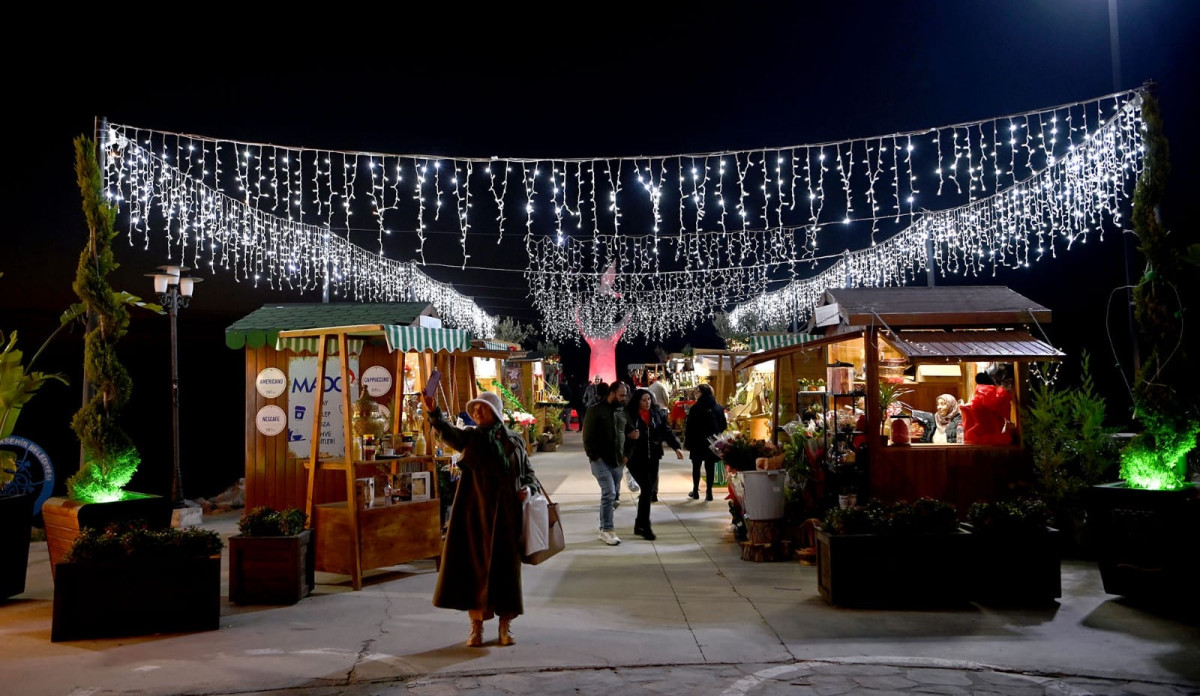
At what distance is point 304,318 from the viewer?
29.3 ft

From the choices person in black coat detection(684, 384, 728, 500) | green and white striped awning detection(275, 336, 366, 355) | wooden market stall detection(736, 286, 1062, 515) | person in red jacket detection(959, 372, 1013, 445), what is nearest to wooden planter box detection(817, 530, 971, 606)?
wooden market stall detection(736, 286, 1062, 515)

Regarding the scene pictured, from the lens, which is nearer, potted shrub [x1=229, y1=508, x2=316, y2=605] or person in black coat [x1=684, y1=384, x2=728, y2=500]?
potted shrub [x1=229, y1=508, x2=316, y2=605]

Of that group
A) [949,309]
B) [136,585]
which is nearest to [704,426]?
[949,309]

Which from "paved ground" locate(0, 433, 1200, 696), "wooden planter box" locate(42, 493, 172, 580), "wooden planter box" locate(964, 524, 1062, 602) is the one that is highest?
"wooden planter box" locate(42, 493, 172, 580)

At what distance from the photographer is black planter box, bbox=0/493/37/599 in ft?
19.4

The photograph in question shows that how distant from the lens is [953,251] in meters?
15.9

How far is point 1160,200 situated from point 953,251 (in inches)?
401

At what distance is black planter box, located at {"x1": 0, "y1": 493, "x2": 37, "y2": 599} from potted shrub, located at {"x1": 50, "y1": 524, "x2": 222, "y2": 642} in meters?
1.30

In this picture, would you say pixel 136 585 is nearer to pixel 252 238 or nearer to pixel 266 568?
pixel 266 568

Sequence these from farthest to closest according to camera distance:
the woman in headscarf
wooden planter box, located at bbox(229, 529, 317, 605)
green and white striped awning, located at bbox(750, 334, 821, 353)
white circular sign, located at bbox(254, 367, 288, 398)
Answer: green and white striped awning, located at bbox(750, 334, 821, 353), white circular sign, located at bbox(254, 367, 288, 398), the woman in headscarf, wooden planter box, located at bbox(229, 529, 317, 605)

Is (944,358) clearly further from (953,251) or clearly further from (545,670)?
(953,251)

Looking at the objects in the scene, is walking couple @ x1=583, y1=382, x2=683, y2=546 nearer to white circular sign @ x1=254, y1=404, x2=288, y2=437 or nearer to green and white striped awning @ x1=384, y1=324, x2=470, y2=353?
green and white striped awning @ x1=384, y1=324, x2=470, y2=353

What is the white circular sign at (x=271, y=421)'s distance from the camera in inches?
331

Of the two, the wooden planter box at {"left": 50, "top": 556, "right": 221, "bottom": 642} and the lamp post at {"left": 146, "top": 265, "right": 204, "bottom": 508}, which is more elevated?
the lamp post at {"left": 146, "top": 265, "right": 204, "bottom": 508}
